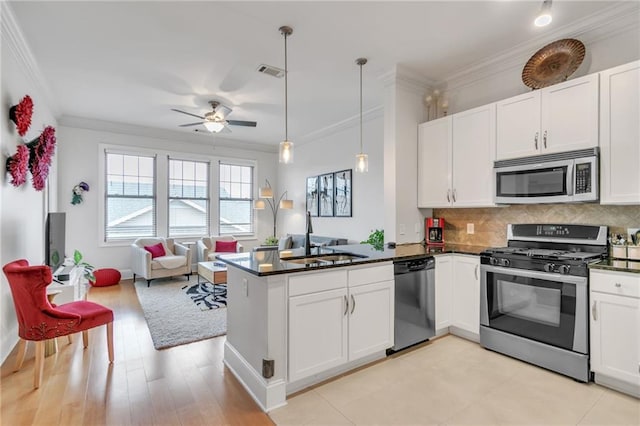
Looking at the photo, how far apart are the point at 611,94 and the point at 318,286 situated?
273 cm

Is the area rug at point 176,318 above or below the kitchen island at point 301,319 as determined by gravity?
below

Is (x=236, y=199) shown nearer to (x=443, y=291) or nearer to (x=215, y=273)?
(x=215, y=273)

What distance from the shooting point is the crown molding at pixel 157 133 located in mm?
5758

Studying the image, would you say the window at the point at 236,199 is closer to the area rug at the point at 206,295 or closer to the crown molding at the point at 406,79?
the area rug at the point at 206,295

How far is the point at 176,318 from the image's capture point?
3.86 meters

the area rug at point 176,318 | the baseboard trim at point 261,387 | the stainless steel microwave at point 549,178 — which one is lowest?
the area rug at point 176,318

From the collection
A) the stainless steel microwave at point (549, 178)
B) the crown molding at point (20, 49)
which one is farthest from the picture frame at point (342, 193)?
the crown molding at point (20, 49)

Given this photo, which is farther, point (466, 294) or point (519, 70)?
point (519, 70)

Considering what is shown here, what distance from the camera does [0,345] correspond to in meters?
2.66

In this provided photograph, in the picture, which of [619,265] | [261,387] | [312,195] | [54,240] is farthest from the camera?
[312,195]

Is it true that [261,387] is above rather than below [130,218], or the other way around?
below

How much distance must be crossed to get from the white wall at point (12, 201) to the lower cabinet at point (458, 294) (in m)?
4.05

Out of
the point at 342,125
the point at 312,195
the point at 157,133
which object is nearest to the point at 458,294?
the point at 342,125

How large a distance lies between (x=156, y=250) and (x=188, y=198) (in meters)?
1.52
